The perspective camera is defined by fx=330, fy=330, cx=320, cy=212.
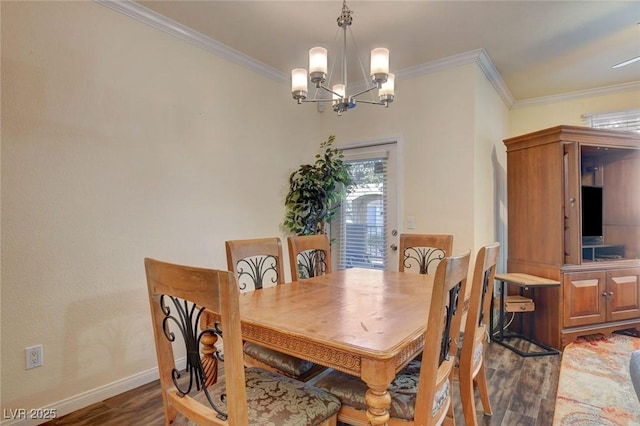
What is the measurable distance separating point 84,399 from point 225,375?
181 centimetres

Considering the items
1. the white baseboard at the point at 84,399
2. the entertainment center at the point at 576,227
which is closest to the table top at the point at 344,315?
the white baseboard at the point at 84,399

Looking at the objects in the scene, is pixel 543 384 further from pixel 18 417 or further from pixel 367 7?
pixel 18 417

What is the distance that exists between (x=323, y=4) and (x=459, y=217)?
2.18 metres

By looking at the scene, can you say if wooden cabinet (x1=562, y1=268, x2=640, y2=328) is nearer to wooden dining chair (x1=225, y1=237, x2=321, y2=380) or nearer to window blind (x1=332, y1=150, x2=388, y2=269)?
window blind (x1=332, y1=150, x2=388, y2=269)

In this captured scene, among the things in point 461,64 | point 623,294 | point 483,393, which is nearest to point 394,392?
point 483,393

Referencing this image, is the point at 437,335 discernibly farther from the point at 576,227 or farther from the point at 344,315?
the point at 576,227

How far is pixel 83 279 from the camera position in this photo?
2.13m

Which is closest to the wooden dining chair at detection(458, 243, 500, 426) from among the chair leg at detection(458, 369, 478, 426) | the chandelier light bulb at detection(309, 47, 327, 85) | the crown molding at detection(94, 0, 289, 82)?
the chair leg at detection(458, 369, 478, 426)

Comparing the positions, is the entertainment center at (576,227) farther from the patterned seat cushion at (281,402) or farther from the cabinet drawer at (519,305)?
the patterned seat cushion at (281,402)

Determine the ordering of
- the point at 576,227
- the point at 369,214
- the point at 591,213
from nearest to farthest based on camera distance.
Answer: the point at 576,227
the point at 591,213
the point at 369,214

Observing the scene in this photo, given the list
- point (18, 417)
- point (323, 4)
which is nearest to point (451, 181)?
point (323, 4)

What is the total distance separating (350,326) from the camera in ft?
4.29

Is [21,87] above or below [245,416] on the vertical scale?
above

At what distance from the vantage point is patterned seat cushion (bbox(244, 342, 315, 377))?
1.74 metres
